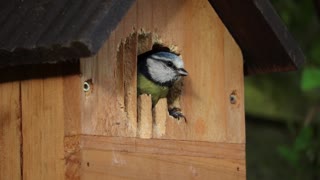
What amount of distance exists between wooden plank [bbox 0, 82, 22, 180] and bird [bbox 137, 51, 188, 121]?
2.00 ft

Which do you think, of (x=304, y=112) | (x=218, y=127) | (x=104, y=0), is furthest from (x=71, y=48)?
(x=304, y=112)

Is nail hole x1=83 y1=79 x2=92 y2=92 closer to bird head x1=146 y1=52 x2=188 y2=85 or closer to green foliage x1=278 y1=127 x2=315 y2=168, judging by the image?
bird head x1=146 y1=52 x2=188 y2=85

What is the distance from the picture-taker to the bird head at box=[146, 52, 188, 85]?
138 inches

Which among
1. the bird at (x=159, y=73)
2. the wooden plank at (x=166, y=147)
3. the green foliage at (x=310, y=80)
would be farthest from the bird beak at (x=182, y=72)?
the green foliage at (x=310, y=80)

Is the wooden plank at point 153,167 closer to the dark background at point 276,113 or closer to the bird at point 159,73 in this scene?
the bird at point 159,73

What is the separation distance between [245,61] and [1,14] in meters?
1.19

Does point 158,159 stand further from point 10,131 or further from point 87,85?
point 10,131

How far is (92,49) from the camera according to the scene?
8.80ft

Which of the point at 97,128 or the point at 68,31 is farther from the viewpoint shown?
the point at 97,128

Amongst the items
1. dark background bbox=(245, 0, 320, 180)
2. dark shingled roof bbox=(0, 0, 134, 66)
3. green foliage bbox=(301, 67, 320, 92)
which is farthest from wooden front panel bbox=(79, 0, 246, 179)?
dark background bbox=(245, 0, 320, 180)

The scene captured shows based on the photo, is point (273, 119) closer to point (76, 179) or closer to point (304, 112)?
point (304, 112)

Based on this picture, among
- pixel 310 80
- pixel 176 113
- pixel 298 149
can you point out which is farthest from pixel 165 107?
pixel 298 149

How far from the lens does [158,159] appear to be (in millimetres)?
3260

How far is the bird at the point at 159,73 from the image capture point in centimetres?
350
